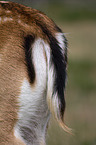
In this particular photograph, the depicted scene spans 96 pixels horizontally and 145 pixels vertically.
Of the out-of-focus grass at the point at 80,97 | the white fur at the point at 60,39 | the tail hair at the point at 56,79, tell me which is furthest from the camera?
the out-of-focus grass at the point at 80,97

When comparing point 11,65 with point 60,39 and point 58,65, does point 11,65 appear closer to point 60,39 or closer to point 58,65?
point 58,65

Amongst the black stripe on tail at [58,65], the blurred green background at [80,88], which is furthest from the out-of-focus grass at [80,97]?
the black stripe on tail at [58,65]

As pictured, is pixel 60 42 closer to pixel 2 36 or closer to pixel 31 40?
pixel 31 40

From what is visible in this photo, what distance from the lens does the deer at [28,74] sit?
8.68 feet

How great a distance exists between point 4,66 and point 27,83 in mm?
219

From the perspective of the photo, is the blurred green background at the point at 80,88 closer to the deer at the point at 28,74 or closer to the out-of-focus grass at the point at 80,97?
the out-of-focus grass at the point at 80,97

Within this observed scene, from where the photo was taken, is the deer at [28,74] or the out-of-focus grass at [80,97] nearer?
the deer at [28,74]

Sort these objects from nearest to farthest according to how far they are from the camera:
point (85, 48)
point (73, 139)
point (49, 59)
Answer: point (49, 59) < point (73, 139) < point (85, 48)

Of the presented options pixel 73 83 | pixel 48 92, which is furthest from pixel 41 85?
pixel 73 83

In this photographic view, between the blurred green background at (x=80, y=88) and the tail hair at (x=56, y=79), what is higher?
the tail hair at (x=56, y=79)

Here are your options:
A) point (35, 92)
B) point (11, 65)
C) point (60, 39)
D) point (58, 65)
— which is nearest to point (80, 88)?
point (60, 39)

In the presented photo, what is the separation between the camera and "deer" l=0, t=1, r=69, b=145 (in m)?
2.65

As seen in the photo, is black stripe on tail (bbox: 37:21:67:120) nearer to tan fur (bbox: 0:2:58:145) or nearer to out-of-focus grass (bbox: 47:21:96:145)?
tan fur (bbox: 0:2:58:145)

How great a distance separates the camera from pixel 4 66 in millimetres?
2654
